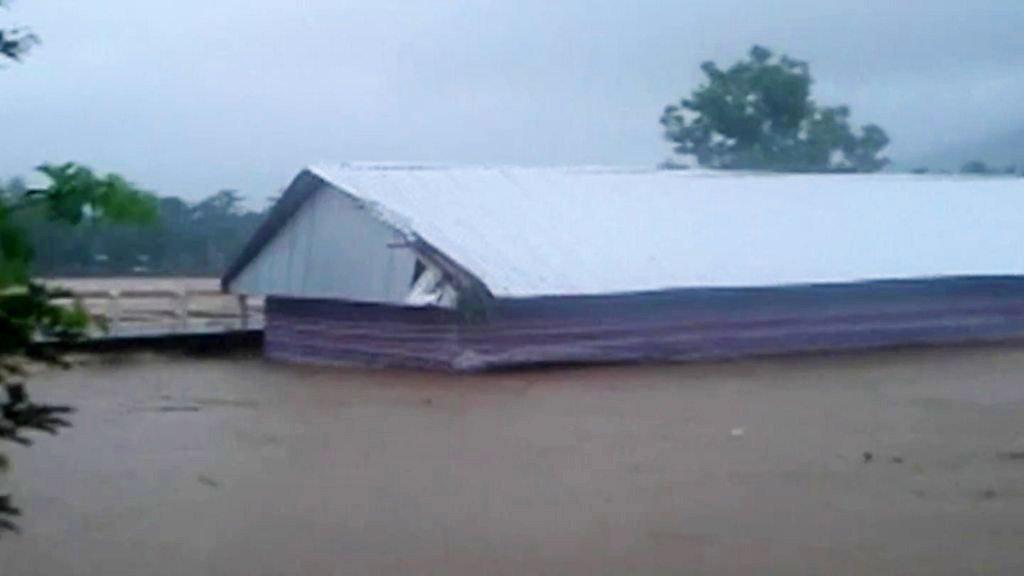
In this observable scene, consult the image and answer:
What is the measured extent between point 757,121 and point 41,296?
142 ft

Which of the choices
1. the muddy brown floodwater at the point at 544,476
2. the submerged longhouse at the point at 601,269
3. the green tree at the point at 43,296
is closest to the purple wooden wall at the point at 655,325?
the submerged longhouse at the point at 601,269

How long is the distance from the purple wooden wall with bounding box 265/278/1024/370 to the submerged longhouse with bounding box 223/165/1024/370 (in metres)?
0.03

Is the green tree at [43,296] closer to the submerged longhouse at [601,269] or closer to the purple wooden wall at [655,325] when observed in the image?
the submerged longhouse at [601,269]

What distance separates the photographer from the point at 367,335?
23562 mm

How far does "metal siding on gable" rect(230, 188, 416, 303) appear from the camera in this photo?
73.8 ft

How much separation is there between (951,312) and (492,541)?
57.6ft

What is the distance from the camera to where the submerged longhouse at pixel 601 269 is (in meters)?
21.8

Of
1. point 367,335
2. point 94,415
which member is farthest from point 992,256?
point 94,415

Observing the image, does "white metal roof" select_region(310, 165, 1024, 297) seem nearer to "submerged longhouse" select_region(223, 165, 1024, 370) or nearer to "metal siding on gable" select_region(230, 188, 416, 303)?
"submerged longhouse" select_region(223, 165, 1024, 370)

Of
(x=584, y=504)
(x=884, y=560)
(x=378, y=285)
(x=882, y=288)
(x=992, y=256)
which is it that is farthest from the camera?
(x=992, y=256)

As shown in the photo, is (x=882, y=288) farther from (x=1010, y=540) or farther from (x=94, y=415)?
(x=1010, y=540)

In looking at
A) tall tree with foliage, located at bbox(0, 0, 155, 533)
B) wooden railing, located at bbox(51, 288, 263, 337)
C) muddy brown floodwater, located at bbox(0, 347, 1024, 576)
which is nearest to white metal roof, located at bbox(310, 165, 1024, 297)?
muddy brown floodwater, located at bbox(0, 347, 1024, 576)

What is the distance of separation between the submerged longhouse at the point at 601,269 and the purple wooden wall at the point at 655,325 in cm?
3

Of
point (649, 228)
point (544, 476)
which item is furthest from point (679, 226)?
point (544, 476)
